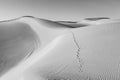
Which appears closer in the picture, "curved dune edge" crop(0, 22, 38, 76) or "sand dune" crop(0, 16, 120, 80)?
"sand dune" crop(0, 16, 120, 80)

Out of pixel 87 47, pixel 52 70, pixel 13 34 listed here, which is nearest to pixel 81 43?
pixel 87 47

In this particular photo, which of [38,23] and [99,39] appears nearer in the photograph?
[99,39]

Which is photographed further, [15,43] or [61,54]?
[15,43]

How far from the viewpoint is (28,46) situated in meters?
0.64

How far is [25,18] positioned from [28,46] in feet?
0.72

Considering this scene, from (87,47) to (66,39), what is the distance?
0.27 ft

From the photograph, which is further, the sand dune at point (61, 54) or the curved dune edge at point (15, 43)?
the curved dune edge at point (15, 43)

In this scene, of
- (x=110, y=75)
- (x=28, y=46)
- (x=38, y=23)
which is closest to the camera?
(x=110, y=75)

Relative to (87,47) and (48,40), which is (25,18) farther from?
(87,47)

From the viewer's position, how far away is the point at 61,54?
49 cm

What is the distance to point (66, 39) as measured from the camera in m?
0.56

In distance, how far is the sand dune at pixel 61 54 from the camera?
1.38ft

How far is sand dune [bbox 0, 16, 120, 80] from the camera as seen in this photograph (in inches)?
16.5

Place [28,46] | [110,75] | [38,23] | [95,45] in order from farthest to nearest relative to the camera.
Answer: [38,23] → [28,46] → [95,45] → [110,75]
